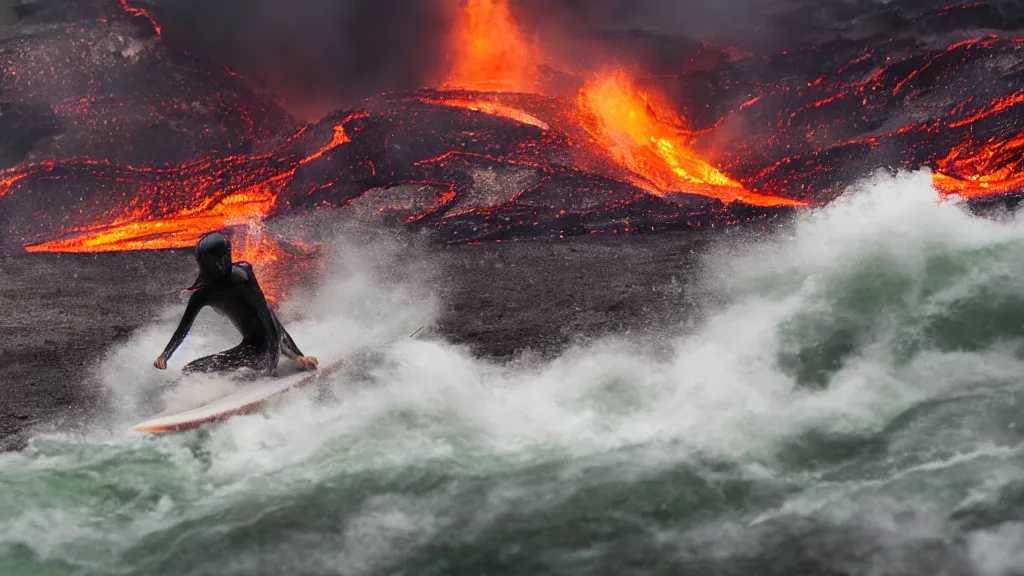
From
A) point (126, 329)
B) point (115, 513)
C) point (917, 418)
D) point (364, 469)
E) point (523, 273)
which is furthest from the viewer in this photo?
point (523, 273)

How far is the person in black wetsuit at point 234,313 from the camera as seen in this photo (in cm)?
711

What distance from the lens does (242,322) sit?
7559 millimetres

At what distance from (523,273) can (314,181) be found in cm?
433


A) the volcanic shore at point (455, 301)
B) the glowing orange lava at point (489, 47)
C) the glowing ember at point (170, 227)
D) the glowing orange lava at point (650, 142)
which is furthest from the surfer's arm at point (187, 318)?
the glowing orange lava at point (489, 47)

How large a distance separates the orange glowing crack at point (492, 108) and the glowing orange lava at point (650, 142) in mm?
989

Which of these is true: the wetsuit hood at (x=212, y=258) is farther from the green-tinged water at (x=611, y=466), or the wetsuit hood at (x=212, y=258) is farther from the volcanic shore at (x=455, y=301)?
the volcanic shore at (x=455, y=301)

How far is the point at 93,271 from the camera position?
1118cm

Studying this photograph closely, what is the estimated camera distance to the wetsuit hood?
276 inches

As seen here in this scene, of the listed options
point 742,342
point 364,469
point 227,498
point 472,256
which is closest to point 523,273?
point 472,256

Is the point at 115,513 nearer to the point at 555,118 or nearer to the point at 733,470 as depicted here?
the point at 733,470

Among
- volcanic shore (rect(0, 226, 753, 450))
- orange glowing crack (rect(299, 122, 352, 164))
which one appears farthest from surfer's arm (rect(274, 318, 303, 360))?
orange glowing crack (rect(299, 122, 352, 164))

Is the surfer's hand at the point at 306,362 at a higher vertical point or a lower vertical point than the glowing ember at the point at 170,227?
lower

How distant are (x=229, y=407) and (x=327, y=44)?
10.4 metres

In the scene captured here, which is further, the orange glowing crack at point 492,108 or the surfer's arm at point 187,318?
the orange glowing crack at point 492,108
